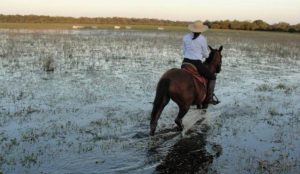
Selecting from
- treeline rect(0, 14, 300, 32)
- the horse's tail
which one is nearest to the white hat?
the horse's tail

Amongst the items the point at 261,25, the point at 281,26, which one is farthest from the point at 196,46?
the point at 261,25

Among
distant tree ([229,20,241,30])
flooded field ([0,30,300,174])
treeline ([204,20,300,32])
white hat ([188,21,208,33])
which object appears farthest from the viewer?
distant tree ([229,20,241,30])

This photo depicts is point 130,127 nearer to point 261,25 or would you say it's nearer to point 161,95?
point 161,95

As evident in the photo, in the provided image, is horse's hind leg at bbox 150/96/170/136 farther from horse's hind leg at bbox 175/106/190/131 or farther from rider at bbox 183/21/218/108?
rider at bbox 183/21/218/108

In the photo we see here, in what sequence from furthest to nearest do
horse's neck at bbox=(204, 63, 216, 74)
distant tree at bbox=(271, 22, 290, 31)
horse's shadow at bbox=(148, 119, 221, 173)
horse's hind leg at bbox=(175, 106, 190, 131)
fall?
distant tree at bbox=(271, 22, 290, 31) → horse's neck at bbox=(204, 63, 216, 74) → horse's hind leg at bbox=(175, 106, 190, 131) → horse's shadow at bbox=(148, 119, 221, 173)

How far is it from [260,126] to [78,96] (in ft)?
20.3

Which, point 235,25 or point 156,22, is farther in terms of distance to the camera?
point 156,22

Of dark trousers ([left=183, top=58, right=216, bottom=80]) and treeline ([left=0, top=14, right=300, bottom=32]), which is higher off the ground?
dark trousers ([left=183, top=58, right=216, bottom=80])

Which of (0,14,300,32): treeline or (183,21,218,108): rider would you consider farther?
(0,14,300,32): treeline

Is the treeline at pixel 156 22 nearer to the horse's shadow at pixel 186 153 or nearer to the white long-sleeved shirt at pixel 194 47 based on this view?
the white long-sleeved shirt at pixel 194 47

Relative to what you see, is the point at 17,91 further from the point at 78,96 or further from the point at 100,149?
the point at 100,149

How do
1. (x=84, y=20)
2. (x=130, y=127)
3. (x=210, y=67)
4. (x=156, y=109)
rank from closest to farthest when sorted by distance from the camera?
(x=156, y=109), (x=130, y=127), (x=210, y=67), (x=84, y=20)

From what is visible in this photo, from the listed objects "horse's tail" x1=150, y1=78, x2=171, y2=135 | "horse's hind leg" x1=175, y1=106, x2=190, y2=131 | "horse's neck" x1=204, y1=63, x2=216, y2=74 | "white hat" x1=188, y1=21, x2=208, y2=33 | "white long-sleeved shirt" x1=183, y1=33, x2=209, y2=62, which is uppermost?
"white hat" x1=188, y1=21, x2=208, y2=33

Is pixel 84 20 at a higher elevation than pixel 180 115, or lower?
lower
